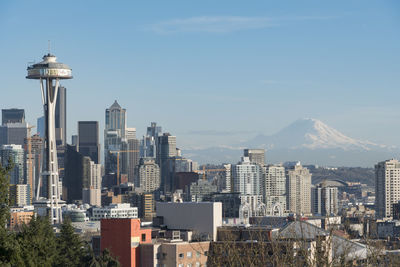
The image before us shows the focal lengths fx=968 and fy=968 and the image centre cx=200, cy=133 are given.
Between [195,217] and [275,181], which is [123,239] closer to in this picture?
[195,217]

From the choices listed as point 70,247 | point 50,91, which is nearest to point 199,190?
point 50,91

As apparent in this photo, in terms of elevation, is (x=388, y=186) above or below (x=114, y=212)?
above

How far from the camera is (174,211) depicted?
45656 mm

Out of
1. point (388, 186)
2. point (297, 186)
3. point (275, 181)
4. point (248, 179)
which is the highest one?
point (248, 179)

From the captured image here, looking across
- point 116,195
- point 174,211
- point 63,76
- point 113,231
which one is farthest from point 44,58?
point 116,195

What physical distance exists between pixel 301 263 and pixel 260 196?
155649 mm

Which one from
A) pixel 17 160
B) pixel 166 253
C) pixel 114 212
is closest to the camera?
pixel 166 253

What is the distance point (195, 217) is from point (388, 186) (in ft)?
393

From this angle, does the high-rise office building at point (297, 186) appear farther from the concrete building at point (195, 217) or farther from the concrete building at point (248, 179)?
the concrete building at point (195, 217)

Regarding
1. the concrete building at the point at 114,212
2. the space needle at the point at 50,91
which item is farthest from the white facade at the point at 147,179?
the space needle at the point at 50,91

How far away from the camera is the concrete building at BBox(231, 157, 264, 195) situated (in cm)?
18250

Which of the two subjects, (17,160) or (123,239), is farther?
(17,160)

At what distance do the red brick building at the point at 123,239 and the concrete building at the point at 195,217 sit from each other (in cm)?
627

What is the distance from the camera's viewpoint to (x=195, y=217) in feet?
146
